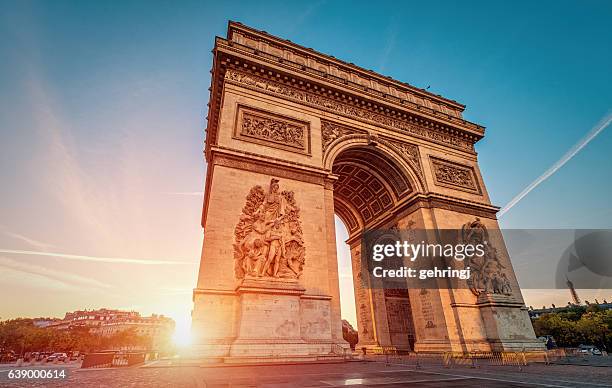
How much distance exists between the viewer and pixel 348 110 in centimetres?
1611

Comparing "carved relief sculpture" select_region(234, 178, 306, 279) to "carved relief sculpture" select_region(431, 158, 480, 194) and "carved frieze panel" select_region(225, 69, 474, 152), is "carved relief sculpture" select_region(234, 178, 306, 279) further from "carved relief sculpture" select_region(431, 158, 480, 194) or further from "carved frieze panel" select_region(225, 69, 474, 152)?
"carved relief sculpture" select_region(431, 158, 480, 194)

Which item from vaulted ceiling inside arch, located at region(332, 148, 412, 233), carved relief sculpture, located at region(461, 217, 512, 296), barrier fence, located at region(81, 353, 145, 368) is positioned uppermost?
vaulted ceiling inside arch, located at region(332, 148, 412, 233)

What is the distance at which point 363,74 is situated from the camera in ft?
61.5

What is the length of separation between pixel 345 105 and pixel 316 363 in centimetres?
1260

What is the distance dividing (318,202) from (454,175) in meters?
9.87

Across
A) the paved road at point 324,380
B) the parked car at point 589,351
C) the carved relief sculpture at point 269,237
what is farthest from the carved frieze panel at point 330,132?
the parked car at point 589,351

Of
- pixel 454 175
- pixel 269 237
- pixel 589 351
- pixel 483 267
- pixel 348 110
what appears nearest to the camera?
pixel 269 237

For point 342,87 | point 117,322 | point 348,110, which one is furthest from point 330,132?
point 117,322

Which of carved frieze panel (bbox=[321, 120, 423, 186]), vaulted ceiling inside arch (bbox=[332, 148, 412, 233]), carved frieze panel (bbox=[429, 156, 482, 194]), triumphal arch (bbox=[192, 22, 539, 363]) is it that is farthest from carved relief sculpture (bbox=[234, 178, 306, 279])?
carved frieze panel (bbox=[429, 156, 482, 194])

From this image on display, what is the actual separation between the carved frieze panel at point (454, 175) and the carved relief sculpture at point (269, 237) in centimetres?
970

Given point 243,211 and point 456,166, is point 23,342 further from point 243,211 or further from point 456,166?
point 456,166

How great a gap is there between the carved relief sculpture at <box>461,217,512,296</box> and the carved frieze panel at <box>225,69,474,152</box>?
19.6 ft

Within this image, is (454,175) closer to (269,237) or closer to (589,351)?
(269,237)

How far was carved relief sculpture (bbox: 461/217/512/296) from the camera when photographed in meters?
13.7
